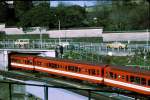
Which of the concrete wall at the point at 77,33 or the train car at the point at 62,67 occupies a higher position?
the concrete wall at the point at 77,33

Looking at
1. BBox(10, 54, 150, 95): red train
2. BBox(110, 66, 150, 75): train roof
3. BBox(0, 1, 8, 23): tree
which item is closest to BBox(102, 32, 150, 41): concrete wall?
BBox(10, 54, 150, 95): red train

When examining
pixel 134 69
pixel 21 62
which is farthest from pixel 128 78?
pixel 21 62

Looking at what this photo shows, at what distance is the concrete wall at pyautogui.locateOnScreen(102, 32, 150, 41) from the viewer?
73.6 meters

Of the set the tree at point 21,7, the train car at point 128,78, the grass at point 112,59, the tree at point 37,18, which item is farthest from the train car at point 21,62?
the tree at point 21,7

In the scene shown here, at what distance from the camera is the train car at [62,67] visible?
42556 millimetres

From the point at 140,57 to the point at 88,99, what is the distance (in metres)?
48.1

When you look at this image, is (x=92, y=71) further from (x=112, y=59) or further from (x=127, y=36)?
(x=127, y=36)

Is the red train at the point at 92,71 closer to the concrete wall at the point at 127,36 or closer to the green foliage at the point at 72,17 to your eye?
the concrete wall at the point at 127,36

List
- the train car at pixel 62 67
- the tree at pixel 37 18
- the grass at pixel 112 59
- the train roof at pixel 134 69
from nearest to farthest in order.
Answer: the train roof at pixel 134 69
the train car at pixel 62 67
the grass at pixel 112 59
the tree at pixel 37 18

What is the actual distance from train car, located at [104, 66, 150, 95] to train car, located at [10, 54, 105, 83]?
1587 mm

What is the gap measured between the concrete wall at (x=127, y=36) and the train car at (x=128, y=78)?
33564 millimetres

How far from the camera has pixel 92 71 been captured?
43.1 m

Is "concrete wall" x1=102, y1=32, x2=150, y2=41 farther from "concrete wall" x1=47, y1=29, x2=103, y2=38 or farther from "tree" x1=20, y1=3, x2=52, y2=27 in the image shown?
"tree" x1=20, y1=3, x2=52, y2=27

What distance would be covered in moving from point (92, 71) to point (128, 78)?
6.87m
